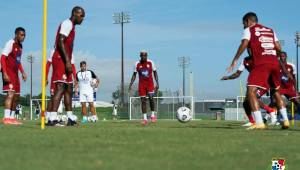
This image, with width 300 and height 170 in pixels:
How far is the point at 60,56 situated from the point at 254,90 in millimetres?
4164

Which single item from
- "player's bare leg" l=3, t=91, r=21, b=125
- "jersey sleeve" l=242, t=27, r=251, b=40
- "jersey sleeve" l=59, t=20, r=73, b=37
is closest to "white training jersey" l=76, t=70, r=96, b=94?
"player's bare leg" l=3, t=91, r=21, b=125

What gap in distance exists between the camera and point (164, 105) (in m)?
34.5

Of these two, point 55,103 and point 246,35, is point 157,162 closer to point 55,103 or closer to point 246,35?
point 246,35

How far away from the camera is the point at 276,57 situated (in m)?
10.9

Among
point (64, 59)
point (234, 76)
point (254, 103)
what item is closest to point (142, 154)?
point (254, 103)

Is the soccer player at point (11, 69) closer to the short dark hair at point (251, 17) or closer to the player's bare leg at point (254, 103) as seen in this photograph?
the short dark hair at point (251, 17)

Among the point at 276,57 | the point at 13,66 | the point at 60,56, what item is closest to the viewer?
the point at 276,57

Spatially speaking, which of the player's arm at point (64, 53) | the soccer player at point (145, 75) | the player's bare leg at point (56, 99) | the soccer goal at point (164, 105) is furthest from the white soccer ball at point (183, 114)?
the soccer goal at point (164, 105)

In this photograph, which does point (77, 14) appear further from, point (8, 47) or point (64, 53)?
point (8, 47)

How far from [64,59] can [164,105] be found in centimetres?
2350

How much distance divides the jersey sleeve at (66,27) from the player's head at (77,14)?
0.54 feet

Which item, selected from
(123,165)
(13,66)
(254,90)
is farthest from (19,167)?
(13,66)

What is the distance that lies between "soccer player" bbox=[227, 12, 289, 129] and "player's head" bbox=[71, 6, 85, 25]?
3425 mm

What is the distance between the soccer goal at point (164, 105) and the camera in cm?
3366
